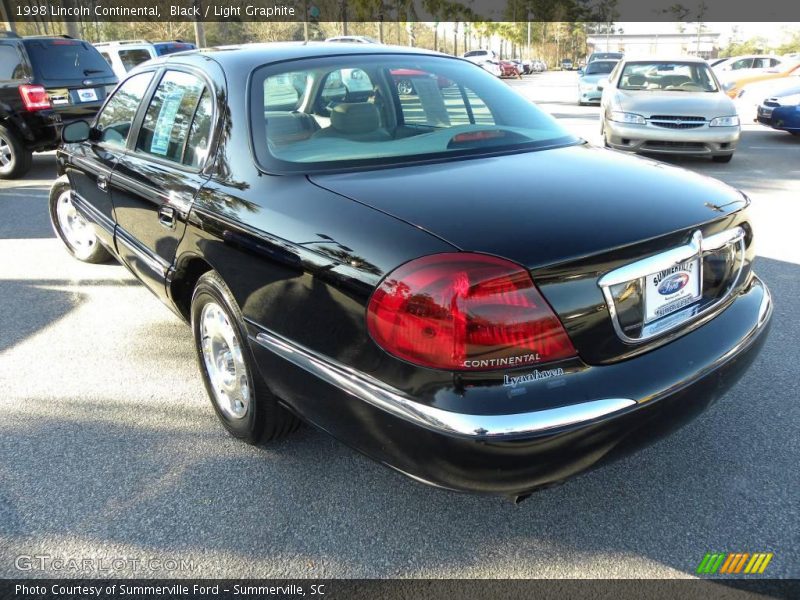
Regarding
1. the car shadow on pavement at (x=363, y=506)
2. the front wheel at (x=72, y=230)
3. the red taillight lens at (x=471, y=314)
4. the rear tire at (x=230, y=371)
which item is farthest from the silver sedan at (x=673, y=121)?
the red taillight lens at (x=471, y=314)

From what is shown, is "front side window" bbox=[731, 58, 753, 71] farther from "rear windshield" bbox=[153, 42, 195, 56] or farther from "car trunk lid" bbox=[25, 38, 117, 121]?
"car trunk lid" bbox=[25, 38, 117, 121]

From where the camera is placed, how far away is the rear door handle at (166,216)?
2959 mm

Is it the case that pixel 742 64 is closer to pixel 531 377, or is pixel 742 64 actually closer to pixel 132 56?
pixel 132 56

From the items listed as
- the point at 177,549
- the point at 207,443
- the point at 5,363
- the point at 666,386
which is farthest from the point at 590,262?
the point at 5,363

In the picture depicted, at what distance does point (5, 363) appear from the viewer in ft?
12.1

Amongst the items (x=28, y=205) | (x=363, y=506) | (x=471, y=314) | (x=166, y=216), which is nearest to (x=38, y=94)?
(x=28, y=205)

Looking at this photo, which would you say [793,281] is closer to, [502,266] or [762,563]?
[762,563]

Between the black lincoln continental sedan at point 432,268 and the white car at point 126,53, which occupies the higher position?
the white car at point 126,53

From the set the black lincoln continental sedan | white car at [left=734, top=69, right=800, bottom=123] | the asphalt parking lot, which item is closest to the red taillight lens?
the black lincoln continental sedan

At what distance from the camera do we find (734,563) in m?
2.15

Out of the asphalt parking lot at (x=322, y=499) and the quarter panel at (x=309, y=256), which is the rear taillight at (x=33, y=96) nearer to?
the asphalt parking lot at (x=322, y=499)

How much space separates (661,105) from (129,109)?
7434 mm

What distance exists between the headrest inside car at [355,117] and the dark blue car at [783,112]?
410 inches

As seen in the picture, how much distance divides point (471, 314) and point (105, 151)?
10.0 feet
